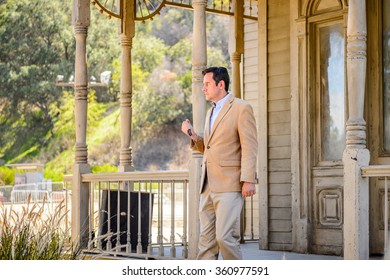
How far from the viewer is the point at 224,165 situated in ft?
23.0

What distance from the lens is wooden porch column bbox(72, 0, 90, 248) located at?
34.1 feet

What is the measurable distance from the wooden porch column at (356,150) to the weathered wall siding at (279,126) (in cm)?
255

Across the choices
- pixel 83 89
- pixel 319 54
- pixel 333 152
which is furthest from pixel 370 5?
pixel 83 89

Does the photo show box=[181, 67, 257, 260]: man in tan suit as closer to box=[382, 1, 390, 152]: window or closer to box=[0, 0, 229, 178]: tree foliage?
box=[382, 1, 390, 152]: window

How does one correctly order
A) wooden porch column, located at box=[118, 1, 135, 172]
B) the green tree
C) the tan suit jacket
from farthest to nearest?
the green tree < wooden porch column, located at box=[118, 1, 135, 172] < the tan suit jacket

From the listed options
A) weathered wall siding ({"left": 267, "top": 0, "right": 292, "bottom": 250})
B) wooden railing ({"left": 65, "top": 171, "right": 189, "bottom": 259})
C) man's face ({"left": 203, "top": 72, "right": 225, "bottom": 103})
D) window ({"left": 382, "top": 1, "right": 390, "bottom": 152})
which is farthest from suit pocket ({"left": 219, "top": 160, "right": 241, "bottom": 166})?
weathered wall siding ({"left": 267, "top": 0, "right": 292, "bottom": 250})

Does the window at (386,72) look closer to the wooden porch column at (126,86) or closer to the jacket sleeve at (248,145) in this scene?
the jacket sleeve at (248,145)

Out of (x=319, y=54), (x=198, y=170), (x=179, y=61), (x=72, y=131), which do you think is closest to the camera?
(x=198, y=170)

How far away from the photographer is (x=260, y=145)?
419 inches

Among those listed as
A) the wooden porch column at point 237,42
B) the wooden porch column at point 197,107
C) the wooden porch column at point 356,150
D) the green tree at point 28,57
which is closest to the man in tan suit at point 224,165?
the wooden porch column at point 356,150

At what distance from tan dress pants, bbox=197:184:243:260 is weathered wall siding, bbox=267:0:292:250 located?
326cm

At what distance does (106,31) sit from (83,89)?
46125 mm

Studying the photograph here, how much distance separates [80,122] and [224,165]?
12.7 feet
